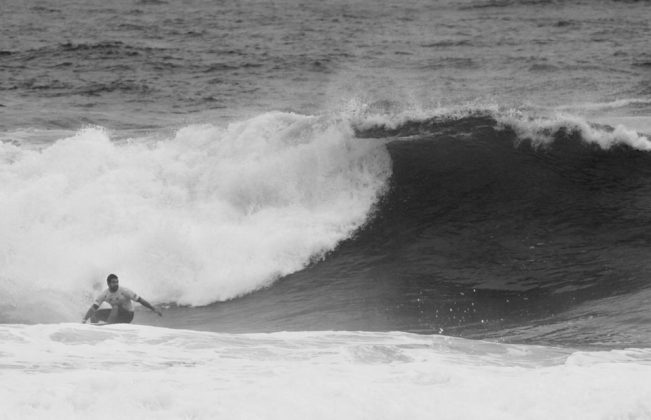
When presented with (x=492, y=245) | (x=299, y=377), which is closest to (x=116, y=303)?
(x=299, y=377)

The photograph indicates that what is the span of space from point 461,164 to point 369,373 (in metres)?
7.20

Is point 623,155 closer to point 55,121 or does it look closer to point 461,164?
point 461,164

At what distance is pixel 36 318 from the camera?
10828 mm

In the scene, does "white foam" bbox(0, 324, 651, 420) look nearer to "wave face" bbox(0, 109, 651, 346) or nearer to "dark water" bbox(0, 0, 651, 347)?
"dark water" bbox(0, 0, 651, 347)

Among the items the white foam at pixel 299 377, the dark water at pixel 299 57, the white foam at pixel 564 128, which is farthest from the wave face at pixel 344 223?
the dark water at pixel 299 57

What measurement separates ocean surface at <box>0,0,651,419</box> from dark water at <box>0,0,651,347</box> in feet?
0.16

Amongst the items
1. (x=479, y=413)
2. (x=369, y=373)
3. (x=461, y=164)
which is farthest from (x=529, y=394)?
(x=461, y=164)

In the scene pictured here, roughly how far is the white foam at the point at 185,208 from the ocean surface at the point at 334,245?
0.03 meters

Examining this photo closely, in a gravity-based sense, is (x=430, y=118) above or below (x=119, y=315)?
above

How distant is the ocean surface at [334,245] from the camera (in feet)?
22.6

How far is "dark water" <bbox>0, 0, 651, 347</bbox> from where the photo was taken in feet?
36.5

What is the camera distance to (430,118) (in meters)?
14.7

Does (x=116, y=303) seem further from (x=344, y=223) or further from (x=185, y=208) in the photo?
(x=344, y=223)

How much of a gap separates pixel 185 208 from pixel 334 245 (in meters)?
2.37
